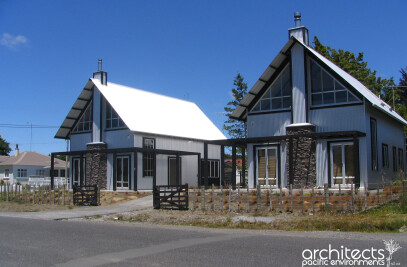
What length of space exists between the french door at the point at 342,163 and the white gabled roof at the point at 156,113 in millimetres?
13330

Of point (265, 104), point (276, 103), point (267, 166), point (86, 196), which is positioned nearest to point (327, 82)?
point (276, 103)

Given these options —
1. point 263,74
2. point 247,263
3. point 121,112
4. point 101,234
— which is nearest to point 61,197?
point 121,112

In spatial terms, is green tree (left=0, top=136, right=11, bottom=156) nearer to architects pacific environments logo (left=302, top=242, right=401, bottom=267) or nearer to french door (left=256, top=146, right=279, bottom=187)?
french door (left=256, top=146, right=279, bottom=187)

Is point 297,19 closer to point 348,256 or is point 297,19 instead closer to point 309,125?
point 309,125

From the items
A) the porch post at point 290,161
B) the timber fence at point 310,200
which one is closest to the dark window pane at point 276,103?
the porch post at point 290,161

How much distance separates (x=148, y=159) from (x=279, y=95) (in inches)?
434

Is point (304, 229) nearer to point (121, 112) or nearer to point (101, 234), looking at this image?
point (101, 234)

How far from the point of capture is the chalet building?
2320cm

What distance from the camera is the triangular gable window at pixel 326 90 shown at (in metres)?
23.8

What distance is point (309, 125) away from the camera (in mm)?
24125

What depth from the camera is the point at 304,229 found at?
44.8 ft

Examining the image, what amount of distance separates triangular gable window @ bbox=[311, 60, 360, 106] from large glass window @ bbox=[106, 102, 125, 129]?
1356 centimetres

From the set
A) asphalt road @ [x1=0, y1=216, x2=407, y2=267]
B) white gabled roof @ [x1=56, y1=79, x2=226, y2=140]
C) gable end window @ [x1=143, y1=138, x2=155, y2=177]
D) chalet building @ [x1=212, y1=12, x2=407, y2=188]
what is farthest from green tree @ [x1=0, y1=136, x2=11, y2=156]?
asphalt road @ [x1=0, y1=216, x2=407, y2=267]

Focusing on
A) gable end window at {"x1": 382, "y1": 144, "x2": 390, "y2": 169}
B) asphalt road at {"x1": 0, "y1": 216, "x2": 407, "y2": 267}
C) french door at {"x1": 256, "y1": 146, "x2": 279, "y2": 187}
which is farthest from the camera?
gable end window at {"x1": 382, "y1": 144, "x2": 390, "y2": 169}
